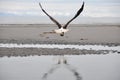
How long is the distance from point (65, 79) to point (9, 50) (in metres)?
6.66

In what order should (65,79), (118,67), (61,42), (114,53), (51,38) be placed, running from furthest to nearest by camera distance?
(51,38), (61,42), (114,53), (118,67), (65,79)

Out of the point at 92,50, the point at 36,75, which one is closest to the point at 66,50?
the point at 92,50

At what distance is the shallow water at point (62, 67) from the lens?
501 inches

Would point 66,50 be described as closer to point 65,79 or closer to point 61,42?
point 61,42

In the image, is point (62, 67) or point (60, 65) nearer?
point (62, 67)

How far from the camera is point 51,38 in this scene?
2477 cm

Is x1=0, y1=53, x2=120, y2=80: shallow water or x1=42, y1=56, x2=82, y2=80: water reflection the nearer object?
x1=0, y1=53, x2=120, y2=80: shallow water

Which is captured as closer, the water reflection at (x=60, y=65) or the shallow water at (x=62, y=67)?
the shallow water at (x=62, y=67)

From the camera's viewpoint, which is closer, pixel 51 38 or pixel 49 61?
pixel 49 61

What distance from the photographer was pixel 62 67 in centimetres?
1465

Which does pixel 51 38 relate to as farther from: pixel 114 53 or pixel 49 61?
pixel 49 61

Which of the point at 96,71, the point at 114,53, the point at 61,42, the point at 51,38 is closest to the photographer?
the point at 96,71

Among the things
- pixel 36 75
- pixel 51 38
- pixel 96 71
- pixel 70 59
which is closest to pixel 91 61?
pixel 70 59

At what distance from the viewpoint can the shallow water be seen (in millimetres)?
12719
